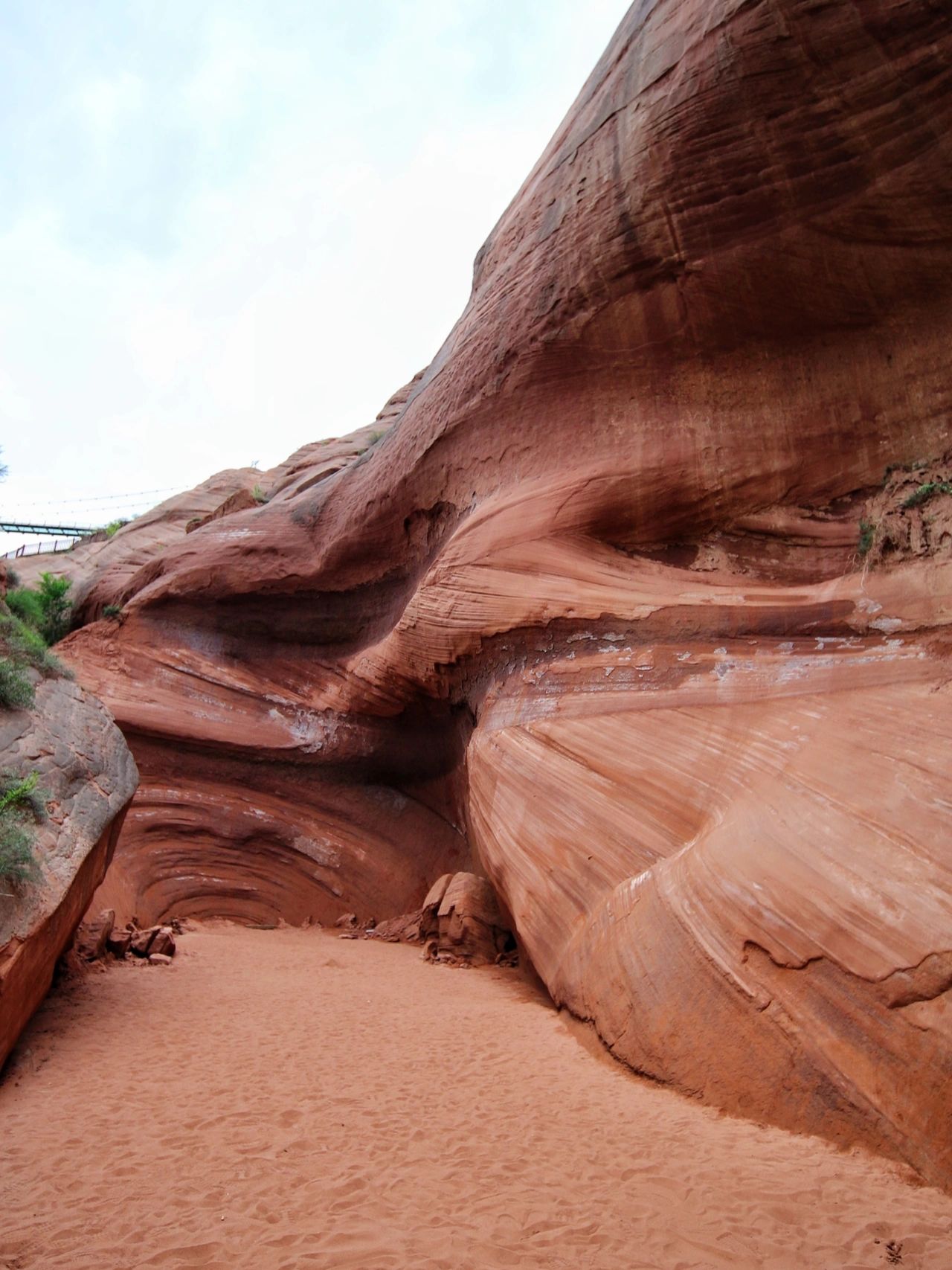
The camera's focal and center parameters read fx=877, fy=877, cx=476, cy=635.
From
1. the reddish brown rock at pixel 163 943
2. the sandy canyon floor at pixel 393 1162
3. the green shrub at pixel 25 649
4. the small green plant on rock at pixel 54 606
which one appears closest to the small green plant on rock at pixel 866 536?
the sandy canyon floor at pixel 393 1162

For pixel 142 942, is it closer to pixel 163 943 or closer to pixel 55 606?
pixel 163 943

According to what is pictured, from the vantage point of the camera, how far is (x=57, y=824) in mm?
7414

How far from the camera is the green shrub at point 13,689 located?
7992mm

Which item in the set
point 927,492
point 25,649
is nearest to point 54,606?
point 25,649

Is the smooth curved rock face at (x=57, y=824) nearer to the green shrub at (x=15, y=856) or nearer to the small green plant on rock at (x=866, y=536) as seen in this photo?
the green shrub at (x=15, y=856)

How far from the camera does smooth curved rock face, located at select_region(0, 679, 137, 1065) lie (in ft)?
20.7

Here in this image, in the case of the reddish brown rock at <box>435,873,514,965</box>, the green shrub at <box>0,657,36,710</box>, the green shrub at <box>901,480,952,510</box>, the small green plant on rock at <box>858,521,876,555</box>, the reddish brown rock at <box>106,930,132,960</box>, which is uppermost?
the green shrub at <box>901,480,952,510</box>

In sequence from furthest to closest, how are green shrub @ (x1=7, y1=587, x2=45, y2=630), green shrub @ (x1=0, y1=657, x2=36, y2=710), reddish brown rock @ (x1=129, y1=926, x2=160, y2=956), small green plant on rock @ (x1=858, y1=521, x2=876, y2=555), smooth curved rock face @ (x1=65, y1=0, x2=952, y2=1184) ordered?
green shrub @ (x1=7, y1=587, x2=45, y2=630) → reddish brown rock @ (x1=129, y1=926, x2=160, y2=956) → green shrub @ (x1=0, y1=657, x2=36, y2=710) → small green plant on rock @ (x1=858, y1=521, x2=876, y2=555) → smooth curved rock face @ (x1=65, y1=0, x2=952, y2=1184)

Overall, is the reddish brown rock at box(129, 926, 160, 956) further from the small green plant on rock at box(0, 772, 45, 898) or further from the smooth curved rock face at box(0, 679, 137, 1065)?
the small green plant on rock at box(0, 772, 45, 898)

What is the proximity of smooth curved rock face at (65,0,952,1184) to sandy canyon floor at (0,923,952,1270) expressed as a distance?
0.61 meters

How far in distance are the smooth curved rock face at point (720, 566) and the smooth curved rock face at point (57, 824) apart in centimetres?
356

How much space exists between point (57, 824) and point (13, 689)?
144 cm

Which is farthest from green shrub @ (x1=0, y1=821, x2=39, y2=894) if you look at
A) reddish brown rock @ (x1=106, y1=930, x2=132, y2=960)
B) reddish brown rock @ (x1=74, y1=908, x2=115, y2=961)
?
reddish brown rock @ (x1=106, y1=930, x2=132, y2=960)

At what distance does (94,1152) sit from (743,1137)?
355 centimetres
